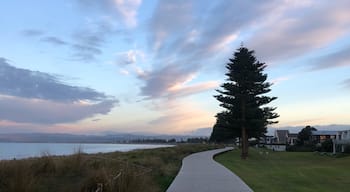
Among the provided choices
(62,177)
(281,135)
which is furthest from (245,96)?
(281,135)

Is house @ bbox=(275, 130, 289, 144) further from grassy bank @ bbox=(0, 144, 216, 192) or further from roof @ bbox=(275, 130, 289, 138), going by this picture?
grassy bank @ bbox=(0, 144, 216, 192)

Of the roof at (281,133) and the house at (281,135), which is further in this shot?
the roof at (281,133)

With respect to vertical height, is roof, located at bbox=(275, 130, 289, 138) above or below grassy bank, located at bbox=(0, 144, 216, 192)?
above

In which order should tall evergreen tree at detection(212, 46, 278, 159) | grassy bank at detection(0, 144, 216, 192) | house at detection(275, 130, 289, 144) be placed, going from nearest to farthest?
1. grassy bank at detection(0, 144, 216, 192)
2. tall evergreen tree at detection(212, 46, 278, 159)
3. house at detection(275, 130, 289, 144)

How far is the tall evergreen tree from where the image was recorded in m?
51.8

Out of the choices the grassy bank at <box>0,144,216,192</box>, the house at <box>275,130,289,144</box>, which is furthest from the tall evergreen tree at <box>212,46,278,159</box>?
the house at <box>275,130,289,144</box>

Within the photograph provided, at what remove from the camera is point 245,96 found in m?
51.2

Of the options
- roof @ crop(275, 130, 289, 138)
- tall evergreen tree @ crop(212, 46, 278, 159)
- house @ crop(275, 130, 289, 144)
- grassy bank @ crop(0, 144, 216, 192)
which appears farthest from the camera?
roof @ crop(275, 130, 289, 138)

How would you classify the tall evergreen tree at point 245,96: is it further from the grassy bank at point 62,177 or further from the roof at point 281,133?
the roof at point 281,133

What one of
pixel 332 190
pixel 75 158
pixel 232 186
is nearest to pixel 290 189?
pixel 332 190

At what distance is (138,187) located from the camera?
1127 cm

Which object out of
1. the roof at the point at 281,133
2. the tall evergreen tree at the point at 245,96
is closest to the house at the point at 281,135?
the roof at the point at 281,133

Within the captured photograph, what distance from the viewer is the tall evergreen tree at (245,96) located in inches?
2039

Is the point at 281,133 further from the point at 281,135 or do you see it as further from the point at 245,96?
the point at 245,96
